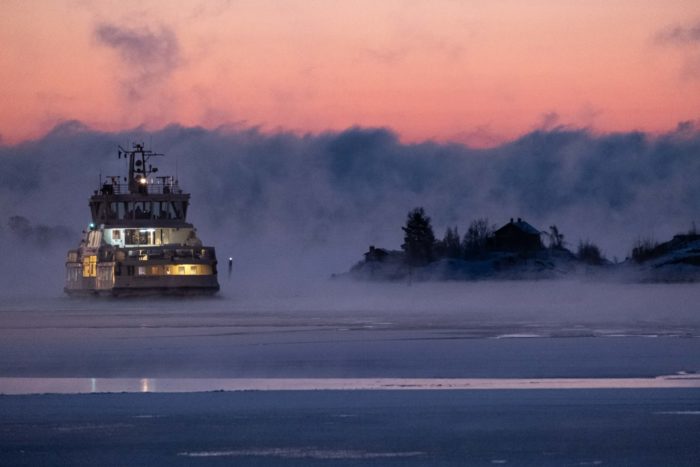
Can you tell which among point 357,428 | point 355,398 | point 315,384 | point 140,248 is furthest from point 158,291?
point 357,428

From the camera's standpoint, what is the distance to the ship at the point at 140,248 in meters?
69.8

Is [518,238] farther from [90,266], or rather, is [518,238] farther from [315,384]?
[315,384]

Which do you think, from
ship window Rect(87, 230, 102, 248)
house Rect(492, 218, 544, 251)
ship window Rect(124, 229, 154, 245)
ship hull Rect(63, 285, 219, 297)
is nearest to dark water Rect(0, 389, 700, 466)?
ship hull Rect(63, 285, 219, 297)

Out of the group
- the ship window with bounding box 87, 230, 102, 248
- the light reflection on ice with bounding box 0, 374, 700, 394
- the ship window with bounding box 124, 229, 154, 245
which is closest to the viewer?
the light reflection on ice with bounding box 0, 374, 700, 394

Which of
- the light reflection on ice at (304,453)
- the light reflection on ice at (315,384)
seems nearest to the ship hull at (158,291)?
the light reflection on ice at (315,384)

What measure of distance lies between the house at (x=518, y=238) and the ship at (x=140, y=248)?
50339 millimetres

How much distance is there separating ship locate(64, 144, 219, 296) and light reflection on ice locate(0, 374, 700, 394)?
51208mm

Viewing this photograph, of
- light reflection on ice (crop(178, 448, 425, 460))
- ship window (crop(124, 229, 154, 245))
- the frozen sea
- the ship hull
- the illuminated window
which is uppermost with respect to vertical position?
ship window (crop(124, 229, 154, 245))

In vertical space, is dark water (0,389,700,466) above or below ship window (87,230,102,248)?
below

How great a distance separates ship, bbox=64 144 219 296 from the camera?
6975cm

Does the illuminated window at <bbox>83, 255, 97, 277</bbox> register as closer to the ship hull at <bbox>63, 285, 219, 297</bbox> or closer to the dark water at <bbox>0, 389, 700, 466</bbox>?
the ship hull at <bbox>63, 285, 219, 297</bbox>

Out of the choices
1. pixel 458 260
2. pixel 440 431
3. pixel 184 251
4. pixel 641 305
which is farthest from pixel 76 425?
pixel 458 260

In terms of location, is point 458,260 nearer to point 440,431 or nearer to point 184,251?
point 184,251

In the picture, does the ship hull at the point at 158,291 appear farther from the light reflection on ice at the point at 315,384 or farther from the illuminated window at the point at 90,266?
the light reflection on ice at the point at 315,384
